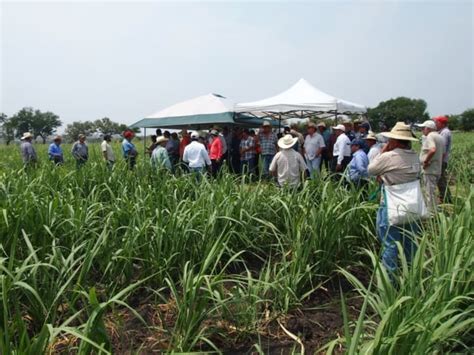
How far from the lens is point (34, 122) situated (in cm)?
6550

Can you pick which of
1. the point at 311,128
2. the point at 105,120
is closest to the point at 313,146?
the point at 311,128

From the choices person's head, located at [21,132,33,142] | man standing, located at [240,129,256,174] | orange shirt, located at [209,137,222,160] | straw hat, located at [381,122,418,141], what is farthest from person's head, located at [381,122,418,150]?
person's head, located at [21,132,33,142]

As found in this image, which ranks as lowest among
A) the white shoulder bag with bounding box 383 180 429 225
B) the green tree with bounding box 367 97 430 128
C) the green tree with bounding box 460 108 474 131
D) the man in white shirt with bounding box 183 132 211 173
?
the white shoulder bag with bounding box 383 180 429 225

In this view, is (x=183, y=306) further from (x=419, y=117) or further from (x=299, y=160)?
(x=419, y=117)

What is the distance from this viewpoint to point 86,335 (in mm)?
1516

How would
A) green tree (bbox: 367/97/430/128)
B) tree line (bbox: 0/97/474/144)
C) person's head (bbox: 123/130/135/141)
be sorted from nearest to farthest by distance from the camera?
person's head (bbox: 123/130/135/141), tree line (bbox: 0/97/474/144), green tree (bbox: 367/97/430/128)

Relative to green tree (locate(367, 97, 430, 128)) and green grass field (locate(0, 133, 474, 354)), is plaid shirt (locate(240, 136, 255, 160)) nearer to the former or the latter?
green grass field (locate(0, 133, 474, 354))

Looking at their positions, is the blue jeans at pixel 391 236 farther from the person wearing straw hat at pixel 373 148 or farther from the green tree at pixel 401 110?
the green tree at pixel 401 110

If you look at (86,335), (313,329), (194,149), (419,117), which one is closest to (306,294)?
(313,329)

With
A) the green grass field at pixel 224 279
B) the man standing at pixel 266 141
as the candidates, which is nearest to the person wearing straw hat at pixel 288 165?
the green grass field at pixel 224 279

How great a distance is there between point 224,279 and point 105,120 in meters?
70.2

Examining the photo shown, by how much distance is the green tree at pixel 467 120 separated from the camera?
63219 mm

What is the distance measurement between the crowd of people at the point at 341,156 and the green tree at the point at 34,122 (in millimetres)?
58122

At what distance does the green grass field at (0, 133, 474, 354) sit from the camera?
164 cm
